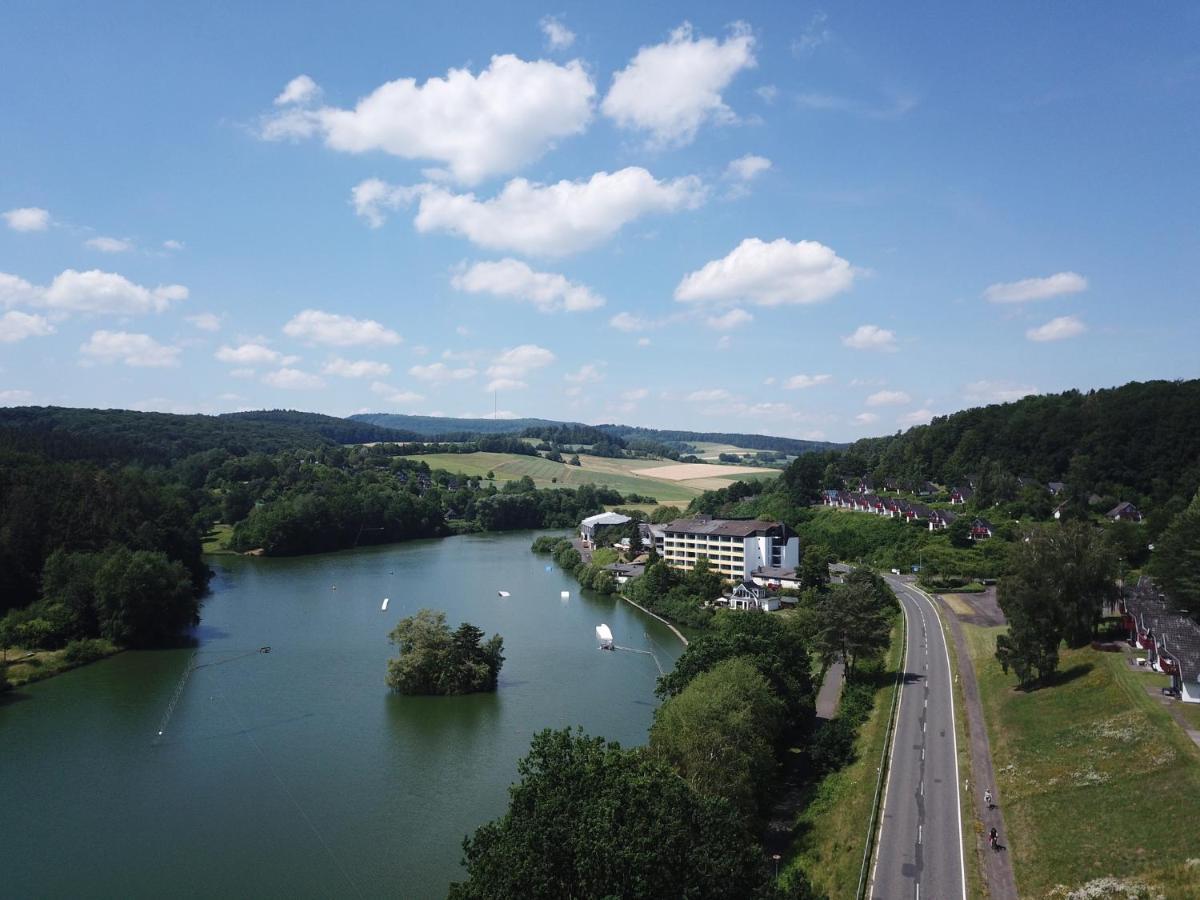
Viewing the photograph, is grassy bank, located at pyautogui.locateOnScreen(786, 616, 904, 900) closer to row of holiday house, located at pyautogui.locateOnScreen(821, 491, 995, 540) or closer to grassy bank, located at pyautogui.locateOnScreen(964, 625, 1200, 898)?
grassy bank, located at pyautogui.locateOnScreen(964, 625, 1200, 898)

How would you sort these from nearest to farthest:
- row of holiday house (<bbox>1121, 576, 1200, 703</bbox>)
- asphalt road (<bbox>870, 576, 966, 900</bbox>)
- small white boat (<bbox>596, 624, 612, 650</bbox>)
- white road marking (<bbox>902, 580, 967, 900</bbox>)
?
1. asphalt road (<bbox>870, 576, 966, 900</bbox>)
2. white road marking (<bbox>902, 580, 967, 900</bbox>)
3. row of holiday house (<bbox>1121, 576, 1200, 703</bbox>)
4. small white boat (<bbox>596, 624, 612, 650</bbox>)

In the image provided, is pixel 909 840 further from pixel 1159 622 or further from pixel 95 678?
pixel 95 678

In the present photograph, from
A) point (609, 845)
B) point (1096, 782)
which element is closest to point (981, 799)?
point (1096, 782)

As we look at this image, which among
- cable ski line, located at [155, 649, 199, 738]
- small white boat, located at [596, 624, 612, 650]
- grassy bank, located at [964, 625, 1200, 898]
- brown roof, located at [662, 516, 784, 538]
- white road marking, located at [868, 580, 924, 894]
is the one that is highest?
brown roof, located at [662, 516, 784, 538]

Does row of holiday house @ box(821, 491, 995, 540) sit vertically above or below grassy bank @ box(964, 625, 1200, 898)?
above

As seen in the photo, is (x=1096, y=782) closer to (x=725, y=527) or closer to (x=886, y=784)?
(x=886, y=784)

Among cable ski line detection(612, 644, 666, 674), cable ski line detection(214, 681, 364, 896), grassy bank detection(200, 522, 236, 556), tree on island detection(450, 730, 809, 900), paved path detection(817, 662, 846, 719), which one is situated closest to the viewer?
tree on island detection(450, 730, 809, 900)

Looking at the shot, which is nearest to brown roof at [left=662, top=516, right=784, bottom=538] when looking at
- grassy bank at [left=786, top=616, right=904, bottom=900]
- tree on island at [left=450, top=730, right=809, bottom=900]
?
grassy bank at [left=786, top=616, right=904, bottom=900]
